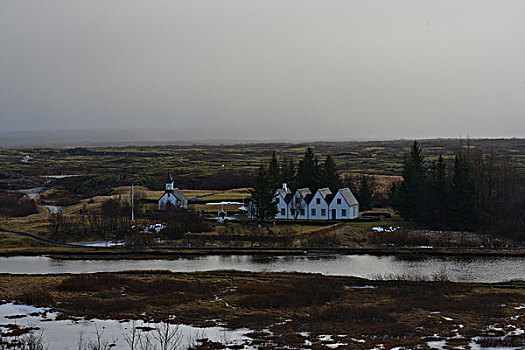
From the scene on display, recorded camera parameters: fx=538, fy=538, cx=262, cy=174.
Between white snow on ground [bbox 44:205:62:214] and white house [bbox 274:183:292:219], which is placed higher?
white house [bbox 274:183:292:219]

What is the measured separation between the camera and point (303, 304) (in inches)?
1190

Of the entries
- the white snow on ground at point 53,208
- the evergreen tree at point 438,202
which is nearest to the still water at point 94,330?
the evergreen tree at point 438,202

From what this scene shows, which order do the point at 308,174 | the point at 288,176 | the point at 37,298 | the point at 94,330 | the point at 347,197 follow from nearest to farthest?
1. the point at 94,330
2. the point at 37,298
3. the point at 347,197
4. the point at 308,174
5. the point at 288,176

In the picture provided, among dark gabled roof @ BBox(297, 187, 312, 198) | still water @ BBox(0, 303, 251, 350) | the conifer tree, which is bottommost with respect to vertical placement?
still water @ BBox(0, 303, 251, 350)

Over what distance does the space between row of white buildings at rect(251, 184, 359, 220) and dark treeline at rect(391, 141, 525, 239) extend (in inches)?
251

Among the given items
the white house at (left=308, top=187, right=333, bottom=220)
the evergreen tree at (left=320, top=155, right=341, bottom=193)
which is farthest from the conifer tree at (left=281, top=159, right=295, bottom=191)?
the white house at (left=308, top=187, right=333, bottom=220)

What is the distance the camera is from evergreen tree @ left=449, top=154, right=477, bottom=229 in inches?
2350

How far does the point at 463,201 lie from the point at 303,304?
36.3 m

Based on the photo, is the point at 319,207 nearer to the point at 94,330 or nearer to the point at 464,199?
the point at 464,199

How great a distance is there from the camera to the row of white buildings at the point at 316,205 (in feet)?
213

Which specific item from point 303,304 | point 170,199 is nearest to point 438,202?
point 170,199

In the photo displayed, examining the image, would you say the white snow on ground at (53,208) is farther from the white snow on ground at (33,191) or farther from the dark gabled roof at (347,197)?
the dark gabled roof at (347,197)

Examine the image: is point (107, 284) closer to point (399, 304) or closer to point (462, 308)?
point (399, 304)

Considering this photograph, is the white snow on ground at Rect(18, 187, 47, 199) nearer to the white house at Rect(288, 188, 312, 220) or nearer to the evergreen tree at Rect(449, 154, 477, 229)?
the white house at Rect(288, 188, 312, 220)
